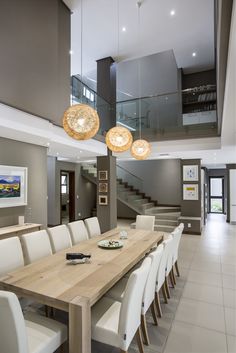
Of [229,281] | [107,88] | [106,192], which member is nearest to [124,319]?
[229,281]

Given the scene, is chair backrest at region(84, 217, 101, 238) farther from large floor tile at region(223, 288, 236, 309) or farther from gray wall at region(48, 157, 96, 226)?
gray wall at region(48, 157, 96, 226)

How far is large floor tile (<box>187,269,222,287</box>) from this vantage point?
12.5 ft

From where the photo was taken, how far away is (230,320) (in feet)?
8.96

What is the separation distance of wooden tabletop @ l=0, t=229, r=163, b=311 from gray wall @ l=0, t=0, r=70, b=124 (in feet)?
8.79

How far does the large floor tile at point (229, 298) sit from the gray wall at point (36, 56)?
4.39 meters

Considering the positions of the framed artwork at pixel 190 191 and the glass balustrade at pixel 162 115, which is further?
the framed artwork at pixel 190 191

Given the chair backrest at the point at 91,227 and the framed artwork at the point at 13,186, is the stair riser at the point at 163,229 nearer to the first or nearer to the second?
the chair backrest at the point at 91,227

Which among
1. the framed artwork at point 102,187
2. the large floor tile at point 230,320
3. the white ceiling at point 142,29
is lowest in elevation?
the large floor tile at point 230,320

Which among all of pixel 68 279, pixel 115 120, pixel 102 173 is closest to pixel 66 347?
pixel 68 279

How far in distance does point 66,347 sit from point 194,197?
6.63 m

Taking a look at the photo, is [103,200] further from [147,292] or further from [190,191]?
[147,292]

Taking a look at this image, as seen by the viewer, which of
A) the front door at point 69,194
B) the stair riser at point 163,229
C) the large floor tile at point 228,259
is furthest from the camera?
the front door at point 69,194

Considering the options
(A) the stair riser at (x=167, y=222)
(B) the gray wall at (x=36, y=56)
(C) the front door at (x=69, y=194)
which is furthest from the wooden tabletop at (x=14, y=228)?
(C) the front door at (x=69, y=194)

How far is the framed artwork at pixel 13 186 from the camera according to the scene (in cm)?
448
